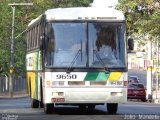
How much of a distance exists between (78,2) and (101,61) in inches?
2444

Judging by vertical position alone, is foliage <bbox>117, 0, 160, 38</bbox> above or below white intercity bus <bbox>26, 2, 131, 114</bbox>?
above

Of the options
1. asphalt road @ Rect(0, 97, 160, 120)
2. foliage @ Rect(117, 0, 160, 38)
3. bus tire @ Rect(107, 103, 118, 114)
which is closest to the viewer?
asphalt road @ Rect(0, 97, 160, 120)

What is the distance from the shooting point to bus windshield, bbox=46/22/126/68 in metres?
21.3

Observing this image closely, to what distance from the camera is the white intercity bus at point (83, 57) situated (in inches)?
835

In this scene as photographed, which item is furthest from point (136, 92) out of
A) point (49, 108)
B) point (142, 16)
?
point (49, 108)

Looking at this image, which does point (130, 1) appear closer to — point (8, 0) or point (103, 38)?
point (103, 38)

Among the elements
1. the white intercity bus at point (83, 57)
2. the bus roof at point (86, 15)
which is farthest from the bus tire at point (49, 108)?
the bus roof at point (86, 15)

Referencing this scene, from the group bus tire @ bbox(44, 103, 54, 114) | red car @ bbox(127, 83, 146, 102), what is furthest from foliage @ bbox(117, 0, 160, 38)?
red car @ bbox(127, 83, 146, 102)

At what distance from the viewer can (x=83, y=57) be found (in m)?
21.4

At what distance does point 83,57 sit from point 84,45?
39cm

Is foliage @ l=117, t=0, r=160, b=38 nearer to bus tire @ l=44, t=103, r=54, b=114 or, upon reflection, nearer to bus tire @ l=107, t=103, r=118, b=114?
bus tire @ l=107, t=103, r=118, b=114

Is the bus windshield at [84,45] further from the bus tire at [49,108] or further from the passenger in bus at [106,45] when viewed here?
the bus tire at [49,108]

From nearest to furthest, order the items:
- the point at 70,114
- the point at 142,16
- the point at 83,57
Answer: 1. the point at 83,57
2. the point at 70,114
3. the point at 142,16

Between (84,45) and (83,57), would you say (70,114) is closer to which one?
(83,57)
